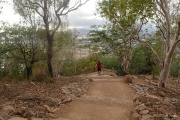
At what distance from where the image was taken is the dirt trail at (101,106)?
802 cm

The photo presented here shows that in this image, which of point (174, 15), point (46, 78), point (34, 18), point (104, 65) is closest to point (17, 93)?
point (46, 78)

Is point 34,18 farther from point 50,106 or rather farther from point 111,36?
point 50,106

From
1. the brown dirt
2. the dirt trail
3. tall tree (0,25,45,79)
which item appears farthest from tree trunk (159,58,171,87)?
tall tree (0,25,45,79)

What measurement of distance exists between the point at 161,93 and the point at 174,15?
20.1 ft

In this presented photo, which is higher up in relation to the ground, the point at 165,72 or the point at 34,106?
the point at 165,72


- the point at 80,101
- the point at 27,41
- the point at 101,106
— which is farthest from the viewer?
the point at 27,41

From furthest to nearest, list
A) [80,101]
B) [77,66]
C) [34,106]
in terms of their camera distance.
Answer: [77,66] < [80,101] < [34,106]

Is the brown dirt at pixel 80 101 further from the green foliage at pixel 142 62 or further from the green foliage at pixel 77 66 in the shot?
the green foliage at pixel 77 66

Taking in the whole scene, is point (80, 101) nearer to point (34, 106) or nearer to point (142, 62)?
point (34, 106)

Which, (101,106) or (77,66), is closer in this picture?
(101,106)

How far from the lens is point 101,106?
30.0ft

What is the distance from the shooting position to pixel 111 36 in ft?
75.2

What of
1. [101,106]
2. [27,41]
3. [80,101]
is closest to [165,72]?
[101,106]

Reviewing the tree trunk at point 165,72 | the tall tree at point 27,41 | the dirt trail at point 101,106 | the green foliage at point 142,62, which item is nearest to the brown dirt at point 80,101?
the dirt trail at point 101,106
